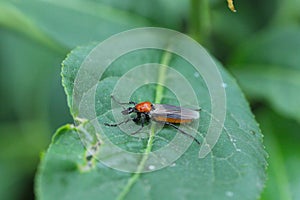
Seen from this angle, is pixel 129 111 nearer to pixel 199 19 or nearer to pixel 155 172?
pixel 155 172

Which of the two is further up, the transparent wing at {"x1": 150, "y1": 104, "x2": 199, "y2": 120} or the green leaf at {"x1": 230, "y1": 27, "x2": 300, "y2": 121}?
the green leaf at {"x1": 230, "y1": 27, "x2": 300, "y2": 121}

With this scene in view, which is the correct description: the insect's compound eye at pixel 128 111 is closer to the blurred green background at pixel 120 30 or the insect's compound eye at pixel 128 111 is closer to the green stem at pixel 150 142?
the green stem at pixel 150 142

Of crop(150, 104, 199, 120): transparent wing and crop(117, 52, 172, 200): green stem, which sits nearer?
crop(117, 52, 172, 200): green stem

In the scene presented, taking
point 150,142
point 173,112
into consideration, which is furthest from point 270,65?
point 150,142

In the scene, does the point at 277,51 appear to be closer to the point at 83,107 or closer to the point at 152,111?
the point at 152,111

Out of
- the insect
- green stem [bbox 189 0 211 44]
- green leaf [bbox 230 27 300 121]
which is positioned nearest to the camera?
the insect

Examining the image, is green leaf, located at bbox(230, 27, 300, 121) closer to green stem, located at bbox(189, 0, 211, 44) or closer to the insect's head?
green stem, located at bbox(189, 0, 211, 44)

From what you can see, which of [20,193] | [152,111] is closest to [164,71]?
[152,111]

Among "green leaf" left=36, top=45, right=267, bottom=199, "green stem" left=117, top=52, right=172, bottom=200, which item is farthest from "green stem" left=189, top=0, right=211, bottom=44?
"green leaf" left=36, top=45, right=267, bottom=199
